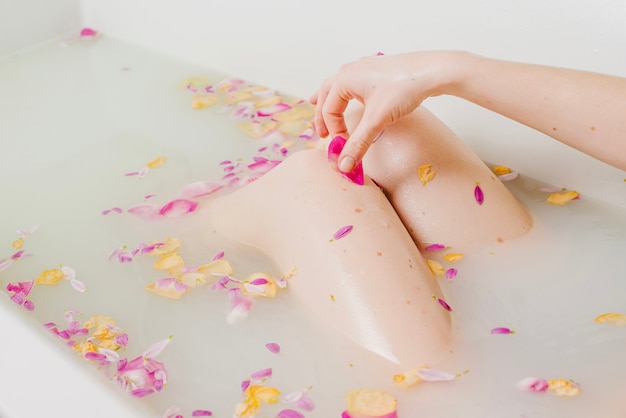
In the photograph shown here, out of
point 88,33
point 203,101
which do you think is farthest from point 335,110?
point 88,33

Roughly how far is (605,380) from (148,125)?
3.68ft

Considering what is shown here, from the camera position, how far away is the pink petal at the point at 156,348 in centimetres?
118

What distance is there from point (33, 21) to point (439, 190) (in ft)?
4.60

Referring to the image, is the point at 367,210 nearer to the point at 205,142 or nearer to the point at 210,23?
the point at 205,142

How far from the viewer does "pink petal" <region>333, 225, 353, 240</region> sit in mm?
1149

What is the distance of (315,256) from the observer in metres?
1.17

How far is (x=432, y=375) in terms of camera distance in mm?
1079

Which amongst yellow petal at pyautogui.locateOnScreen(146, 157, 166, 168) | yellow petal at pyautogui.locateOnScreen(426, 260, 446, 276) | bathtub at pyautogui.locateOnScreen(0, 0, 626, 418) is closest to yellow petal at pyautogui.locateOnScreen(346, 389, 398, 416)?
bathtub at pyautogui.locateOnScreen(0, 0, 626, 418)

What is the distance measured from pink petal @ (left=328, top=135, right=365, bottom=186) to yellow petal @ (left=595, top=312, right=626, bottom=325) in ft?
1.28

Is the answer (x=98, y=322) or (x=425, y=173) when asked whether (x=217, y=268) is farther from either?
(x=425, y=173)

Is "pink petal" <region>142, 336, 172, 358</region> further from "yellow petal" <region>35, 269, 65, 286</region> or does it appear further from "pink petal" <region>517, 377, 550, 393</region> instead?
"pink petal" <region>517, 377, 550, 393</region>

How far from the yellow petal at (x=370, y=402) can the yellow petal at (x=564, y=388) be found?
21 cm

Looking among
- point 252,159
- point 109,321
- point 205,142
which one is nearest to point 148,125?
point 205,142

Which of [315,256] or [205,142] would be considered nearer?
[315,256]
